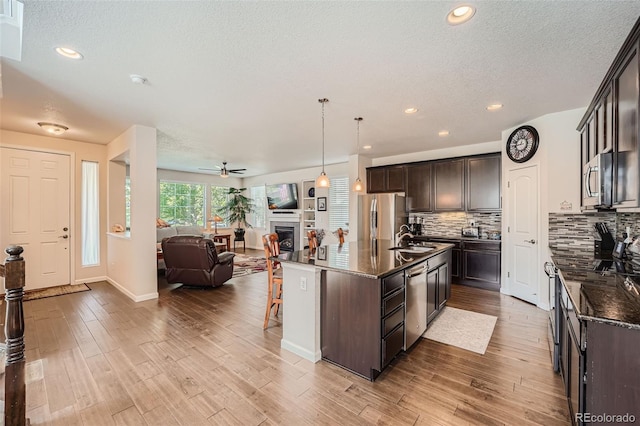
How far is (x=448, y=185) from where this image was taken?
552 cm

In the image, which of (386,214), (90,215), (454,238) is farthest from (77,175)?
(454,238)

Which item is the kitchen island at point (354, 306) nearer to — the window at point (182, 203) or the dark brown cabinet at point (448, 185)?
the dark brown cabinet at point (448, 185)

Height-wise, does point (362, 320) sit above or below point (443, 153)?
below

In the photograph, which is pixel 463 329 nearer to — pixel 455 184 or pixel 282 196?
pixel 455 184

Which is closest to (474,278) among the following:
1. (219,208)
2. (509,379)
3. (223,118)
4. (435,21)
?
(509,379)

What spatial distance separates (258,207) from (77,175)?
18.2 ft

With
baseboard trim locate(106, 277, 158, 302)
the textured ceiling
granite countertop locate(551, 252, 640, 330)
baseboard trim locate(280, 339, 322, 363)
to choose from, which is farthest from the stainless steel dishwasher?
baseboard trim locate(106, 277, 158, 302)

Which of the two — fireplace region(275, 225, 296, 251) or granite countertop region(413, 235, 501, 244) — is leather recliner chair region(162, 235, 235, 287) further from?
fireplace region(275, 225, 296, 251)

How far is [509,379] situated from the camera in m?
2.30

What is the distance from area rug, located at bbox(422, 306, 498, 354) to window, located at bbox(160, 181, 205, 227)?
8338mm

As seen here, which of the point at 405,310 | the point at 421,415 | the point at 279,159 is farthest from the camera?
the point at 279,159

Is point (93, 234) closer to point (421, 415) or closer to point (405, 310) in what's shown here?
point (405, 310)

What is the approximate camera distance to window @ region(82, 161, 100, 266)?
5.38 m

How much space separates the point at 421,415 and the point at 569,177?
12.3 ft
